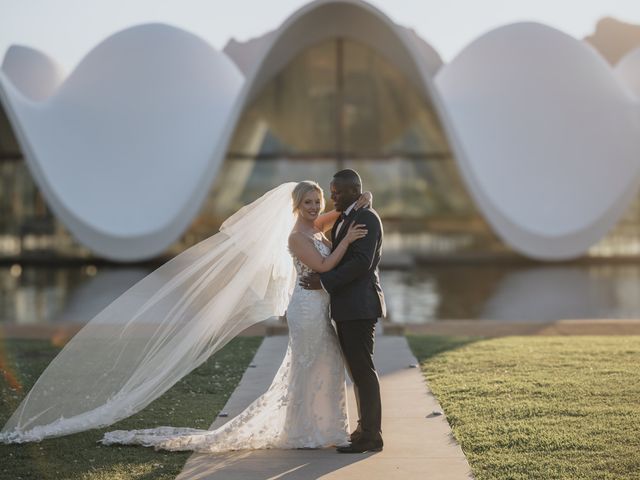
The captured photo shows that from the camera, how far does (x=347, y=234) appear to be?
4.93 m

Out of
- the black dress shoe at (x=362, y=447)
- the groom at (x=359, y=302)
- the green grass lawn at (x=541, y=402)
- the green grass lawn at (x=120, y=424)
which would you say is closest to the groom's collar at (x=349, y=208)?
the groom at (x=359, y=302)

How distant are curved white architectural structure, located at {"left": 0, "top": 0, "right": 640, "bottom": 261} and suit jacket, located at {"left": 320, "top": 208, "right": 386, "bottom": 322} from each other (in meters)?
12.8

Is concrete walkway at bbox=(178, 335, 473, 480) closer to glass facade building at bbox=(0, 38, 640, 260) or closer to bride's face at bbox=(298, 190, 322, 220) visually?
bride's face at bbox=(298, 190, 322, 220)

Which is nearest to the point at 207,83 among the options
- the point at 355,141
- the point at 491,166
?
the point at 355,141

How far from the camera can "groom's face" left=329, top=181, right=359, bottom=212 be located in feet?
16.3

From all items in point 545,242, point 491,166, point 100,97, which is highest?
point 100,97

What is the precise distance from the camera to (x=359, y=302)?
4957 mm

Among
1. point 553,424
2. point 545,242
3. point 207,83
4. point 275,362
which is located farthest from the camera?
point 207,83

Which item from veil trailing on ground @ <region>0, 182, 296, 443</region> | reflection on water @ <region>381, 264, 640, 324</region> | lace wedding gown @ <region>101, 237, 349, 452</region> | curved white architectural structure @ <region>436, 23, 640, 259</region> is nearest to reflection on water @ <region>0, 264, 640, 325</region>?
reflection on water @ <region>381, 264, 640, 324</region>

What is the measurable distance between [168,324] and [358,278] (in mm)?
1275

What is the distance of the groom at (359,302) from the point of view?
16.1 ft

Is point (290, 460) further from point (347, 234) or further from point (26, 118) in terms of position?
point (26, 118)

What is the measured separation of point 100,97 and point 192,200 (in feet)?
11.9

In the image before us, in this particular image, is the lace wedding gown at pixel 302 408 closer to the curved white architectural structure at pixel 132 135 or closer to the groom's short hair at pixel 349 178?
the groom's short hair at pixel 349 178
